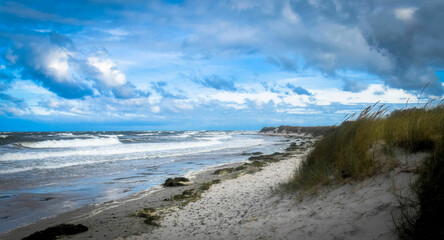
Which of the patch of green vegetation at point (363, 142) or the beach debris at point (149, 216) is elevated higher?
the patch of green vegetation at point (363, 142)

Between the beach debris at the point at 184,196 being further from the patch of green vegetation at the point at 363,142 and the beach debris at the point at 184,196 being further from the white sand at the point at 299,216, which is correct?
the patch of green vegetation at the point at 363,142

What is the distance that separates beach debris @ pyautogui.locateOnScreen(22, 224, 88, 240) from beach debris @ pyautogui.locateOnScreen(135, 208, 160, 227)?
4.21 feet

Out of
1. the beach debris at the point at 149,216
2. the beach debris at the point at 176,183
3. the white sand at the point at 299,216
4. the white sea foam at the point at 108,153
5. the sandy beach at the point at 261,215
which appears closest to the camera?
the white sand at the point at 299,216

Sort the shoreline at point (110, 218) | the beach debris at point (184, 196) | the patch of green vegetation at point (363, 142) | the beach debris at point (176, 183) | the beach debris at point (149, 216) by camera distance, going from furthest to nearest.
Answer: the beach debris at point (176, 183) < the beach debris at point (184, 196) < the beach debris at point (149, 216) < the shoreline at point (110, 218) < the patch of green vegetation at point (363, 142)

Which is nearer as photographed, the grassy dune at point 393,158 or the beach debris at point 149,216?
the grassy dune at point 393,158

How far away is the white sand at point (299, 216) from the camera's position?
362 centimetres

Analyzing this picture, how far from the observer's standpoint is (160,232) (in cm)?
540

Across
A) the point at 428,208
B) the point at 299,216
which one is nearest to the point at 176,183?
the point at 299,216

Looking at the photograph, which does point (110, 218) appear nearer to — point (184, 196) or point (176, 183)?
point (184, 196)

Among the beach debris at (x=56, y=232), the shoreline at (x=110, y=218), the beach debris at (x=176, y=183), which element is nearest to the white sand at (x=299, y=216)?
the shoreline at (x=110, y=218)

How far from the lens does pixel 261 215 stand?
17.6ft

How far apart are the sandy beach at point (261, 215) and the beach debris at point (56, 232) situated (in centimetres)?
20

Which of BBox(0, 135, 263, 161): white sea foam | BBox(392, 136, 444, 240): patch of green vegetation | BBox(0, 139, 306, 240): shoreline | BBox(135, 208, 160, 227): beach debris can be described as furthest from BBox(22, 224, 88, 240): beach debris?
BBox(0, 135, 263, 161): white sea foam

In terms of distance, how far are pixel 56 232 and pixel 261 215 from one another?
436 centimetres
